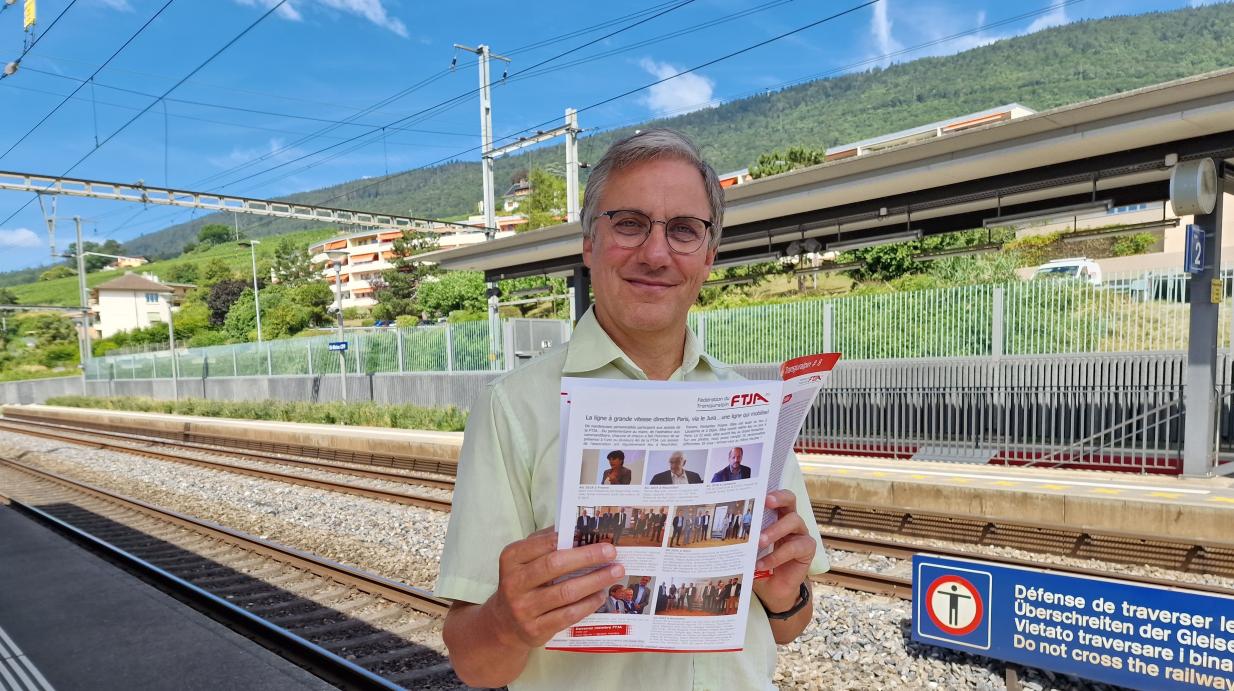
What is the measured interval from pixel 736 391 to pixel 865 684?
168 inches

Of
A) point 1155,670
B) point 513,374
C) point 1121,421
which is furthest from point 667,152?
point 1121,421

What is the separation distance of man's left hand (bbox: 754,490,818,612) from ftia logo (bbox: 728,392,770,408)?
0.27 meters

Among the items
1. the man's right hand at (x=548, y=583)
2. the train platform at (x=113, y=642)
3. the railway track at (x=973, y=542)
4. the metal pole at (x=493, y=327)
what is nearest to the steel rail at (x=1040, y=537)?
the railway track at (x=973, y=542)

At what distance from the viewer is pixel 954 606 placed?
4508 millimetres

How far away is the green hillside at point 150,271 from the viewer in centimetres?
11362

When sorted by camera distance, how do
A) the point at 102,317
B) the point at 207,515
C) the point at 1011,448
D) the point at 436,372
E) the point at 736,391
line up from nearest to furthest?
the point at 736,391, the point at 207,515, the point at 1011,448, the point at 436,372, the point at 102,317

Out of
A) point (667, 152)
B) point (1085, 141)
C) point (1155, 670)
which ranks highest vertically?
point (1085, 141)

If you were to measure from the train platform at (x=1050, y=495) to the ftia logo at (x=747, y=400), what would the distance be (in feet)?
26.1

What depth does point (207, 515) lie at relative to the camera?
11.2 metres

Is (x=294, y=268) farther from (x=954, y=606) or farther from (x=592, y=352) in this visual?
(x=592, y=352)

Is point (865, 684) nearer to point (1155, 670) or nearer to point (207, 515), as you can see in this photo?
point (1155, 670)

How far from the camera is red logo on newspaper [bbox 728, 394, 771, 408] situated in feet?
3.93

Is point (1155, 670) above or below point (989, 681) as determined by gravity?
above

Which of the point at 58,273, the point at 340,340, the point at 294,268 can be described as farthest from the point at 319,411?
the point at 58,273
